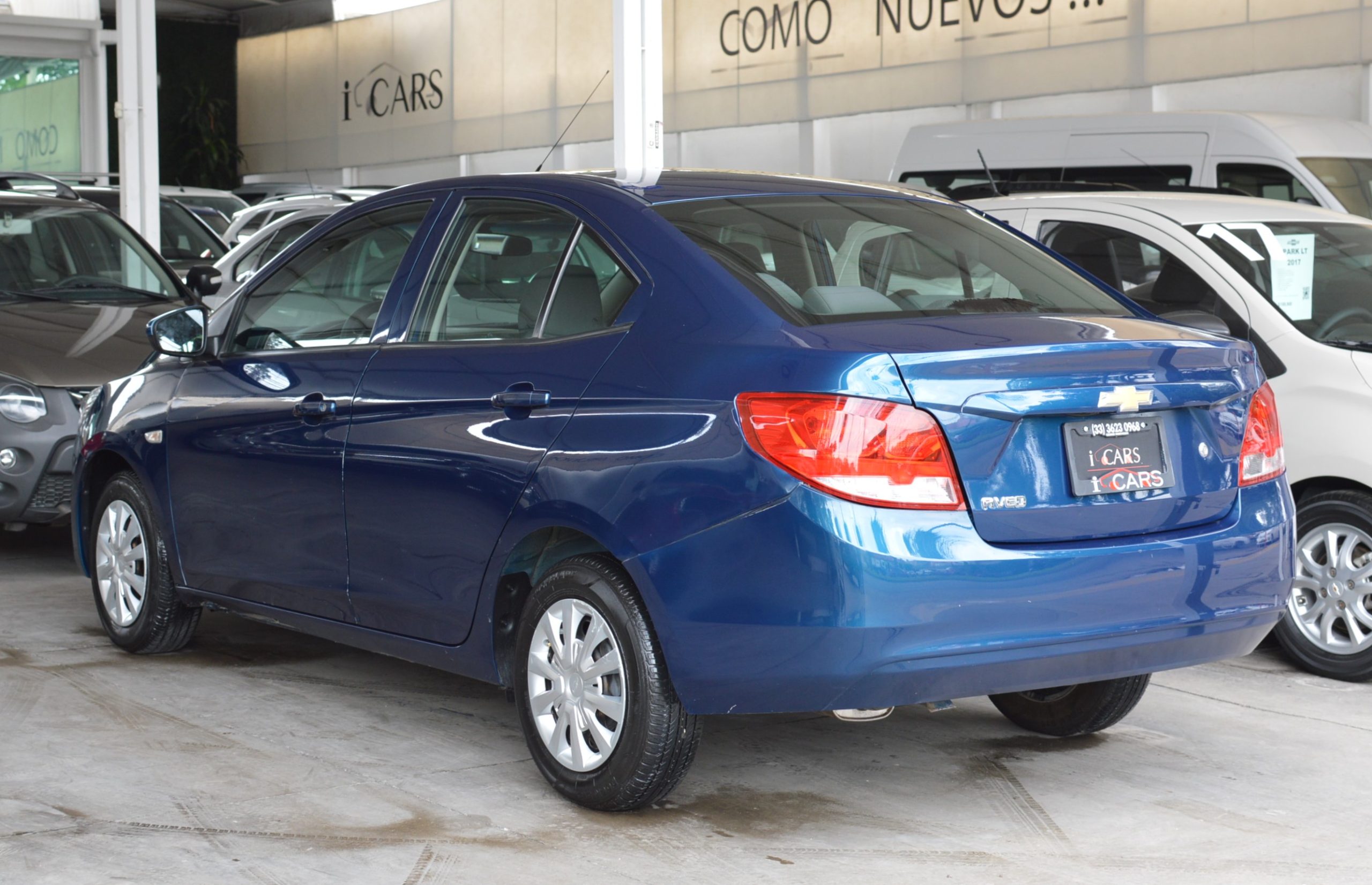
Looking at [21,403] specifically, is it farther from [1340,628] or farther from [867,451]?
[1340,628]

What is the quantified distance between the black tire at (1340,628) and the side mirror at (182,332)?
3.80 m

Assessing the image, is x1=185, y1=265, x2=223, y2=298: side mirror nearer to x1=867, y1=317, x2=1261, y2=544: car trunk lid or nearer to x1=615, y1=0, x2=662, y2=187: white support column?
x1=615, y1=0, x2=662, y2=187: white support column

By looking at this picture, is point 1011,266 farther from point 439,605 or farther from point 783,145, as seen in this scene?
point 783,145

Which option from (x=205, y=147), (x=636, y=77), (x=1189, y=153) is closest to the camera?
(x=636, y=77)

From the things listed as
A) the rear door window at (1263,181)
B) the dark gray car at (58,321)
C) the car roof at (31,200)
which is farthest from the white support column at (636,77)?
the rear door window at (1263,181)

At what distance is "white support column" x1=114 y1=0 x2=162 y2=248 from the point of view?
12.5 meters

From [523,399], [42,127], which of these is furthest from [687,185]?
[42,127]

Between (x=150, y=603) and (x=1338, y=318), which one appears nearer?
(x=150, y=603)

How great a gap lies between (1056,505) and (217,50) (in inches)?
1540

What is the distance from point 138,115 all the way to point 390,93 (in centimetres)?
2104

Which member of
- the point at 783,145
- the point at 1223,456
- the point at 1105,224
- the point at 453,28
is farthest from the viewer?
the point at 453,28

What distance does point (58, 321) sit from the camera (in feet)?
A: 28.4

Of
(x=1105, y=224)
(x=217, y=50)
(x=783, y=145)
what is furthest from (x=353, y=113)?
(x=1105, y=224)

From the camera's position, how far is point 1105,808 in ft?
14.7
